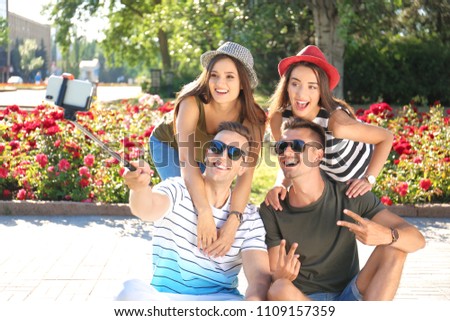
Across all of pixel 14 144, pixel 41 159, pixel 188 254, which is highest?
pixel 188 254

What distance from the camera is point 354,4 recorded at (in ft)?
57.3

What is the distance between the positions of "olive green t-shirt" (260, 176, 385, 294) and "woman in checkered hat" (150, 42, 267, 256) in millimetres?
193

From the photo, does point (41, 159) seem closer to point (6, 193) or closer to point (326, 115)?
point (6, 193)

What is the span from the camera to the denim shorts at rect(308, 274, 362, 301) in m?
3.37

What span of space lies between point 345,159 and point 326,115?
17.0 inches

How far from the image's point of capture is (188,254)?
3365 mm

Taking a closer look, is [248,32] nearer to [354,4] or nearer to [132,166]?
[354,4]

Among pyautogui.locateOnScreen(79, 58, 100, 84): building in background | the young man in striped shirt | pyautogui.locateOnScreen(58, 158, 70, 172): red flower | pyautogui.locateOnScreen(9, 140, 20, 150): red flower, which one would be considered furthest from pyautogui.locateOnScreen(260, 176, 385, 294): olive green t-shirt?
pyautogui.locateOnScreen(79, 58, 100, 84): building in background

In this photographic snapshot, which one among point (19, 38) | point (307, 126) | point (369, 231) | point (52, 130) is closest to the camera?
point (369, 231)

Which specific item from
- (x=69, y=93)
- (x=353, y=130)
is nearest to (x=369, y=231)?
(x=353, y=130)

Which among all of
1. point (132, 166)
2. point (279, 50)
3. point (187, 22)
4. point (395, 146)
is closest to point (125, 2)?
point (279, 50)

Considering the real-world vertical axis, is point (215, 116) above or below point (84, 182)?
A: above

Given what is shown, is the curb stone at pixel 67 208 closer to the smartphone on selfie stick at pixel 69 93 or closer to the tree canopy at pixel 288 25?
the smartphone on selfie stick at pixel 69 93

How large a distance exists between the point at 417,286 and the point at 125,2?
29.2 meters
